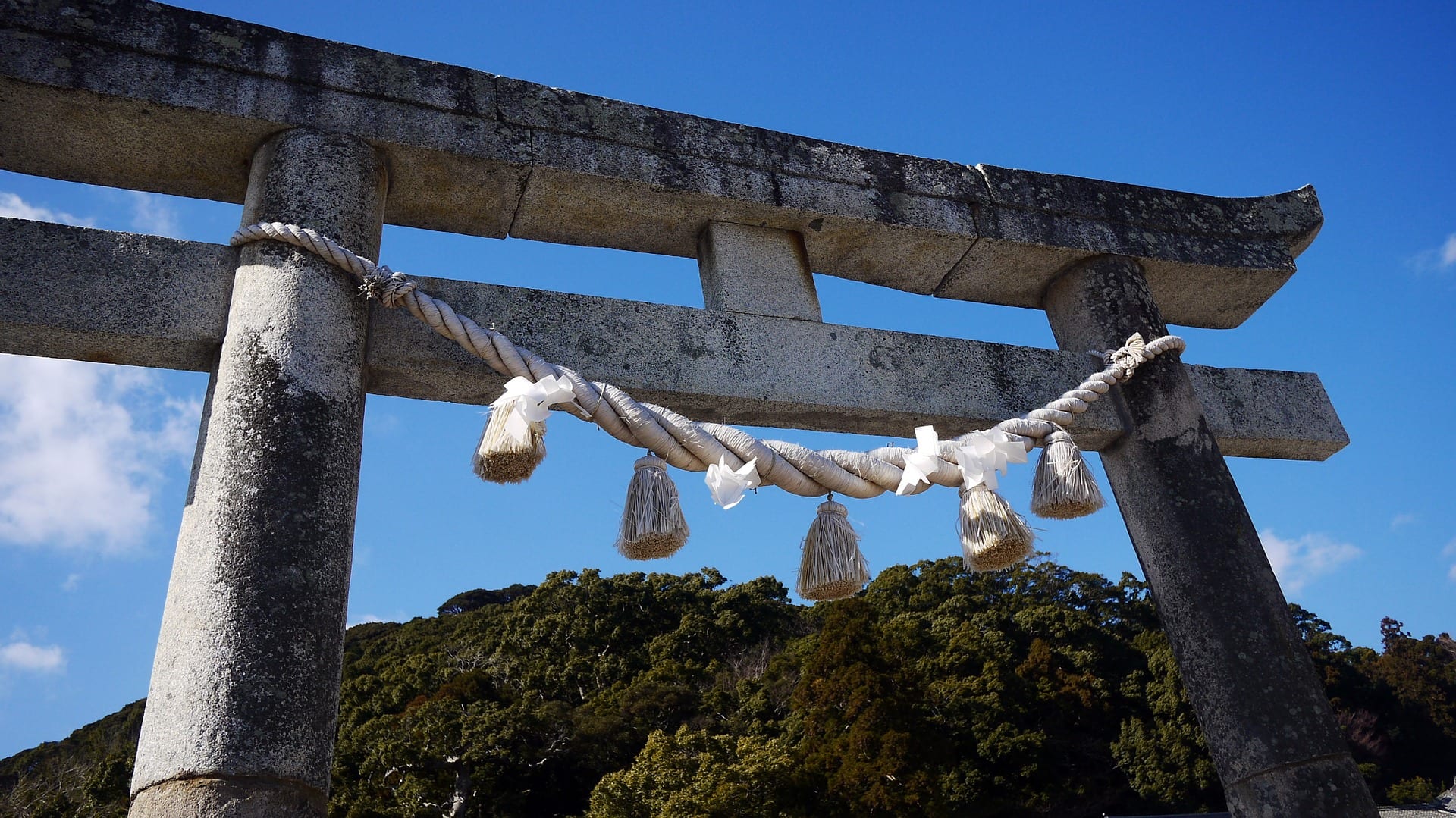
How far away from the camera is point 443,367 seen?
118 inches

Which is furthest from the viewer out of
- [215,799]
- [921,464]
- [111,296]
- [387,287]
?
[921,464]

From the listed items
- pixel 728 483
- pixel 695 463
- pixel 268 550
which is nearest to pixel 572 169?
pixel 695 463

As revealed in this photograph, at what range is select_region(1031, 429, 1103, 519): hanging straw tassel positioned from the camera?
306cm

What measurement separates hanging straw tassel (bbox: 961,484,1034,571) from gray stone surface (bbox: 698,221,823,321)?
0.93 metres

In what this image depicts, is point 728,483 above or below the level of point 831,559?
above

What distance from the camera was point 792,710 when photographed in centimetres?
2098

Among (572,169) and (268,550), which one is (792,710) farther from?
(268,550)

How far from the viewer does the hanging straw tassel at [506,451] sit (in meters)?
2.57

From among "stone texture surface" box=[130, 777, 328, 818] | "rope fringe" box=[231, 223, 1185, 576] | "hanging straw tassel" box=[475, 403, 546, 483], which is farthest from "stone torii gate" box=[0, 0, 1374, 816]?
"hanging straw tassel" box=[475, 403, 546, 483]

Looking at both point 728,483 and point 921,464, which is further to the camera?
point 921,464

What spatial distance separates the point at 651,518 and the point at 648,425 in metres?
0.25

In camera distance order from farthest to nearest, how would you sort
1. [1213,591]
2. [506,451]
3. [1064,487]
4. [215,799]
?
1. [1213,591]
2. [1064,487]
3. [506,451]
4. [215,799]

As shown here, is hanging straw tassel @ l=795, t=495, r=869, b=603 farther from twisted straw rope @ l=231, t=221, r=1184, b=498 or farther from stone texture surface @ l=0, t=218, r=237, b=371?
stone texture surface @ l=0, t=218, r=237, b=371

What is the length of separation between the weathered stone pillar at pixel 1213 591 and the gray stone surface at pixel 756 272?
1.15m
